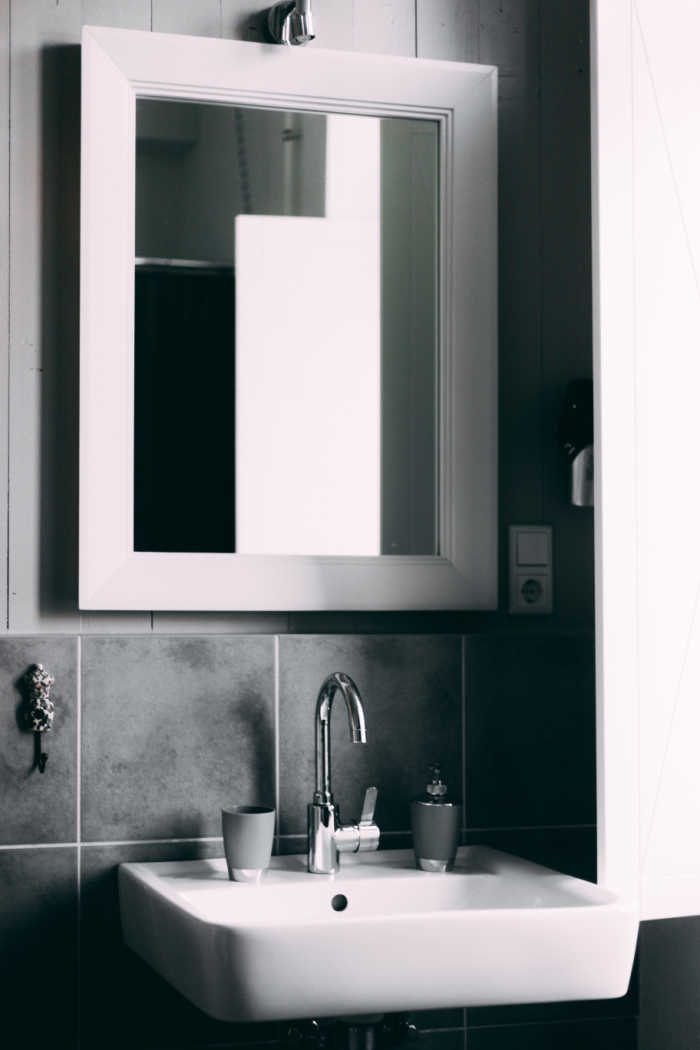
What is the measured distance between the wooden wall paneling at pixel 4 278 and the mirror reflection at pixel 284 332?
0.17 m

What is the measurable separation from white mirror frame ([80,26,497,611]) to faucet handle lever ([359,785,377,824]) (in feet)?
0.83

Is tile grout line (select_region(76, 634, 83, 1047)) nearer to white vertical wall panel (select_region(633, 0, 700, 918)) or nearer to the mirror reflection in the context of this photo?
the mirror reflection

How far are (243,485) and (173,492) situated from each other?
0.32 ft

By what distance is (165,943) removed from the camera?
54.3 inches

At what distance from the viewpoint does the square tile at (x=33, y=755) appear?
1.61m

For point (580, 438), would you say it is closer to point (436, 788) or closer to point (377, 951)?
point (436, 788)

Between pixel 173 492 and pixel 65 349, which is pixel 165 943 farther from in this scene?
pixel 65 349

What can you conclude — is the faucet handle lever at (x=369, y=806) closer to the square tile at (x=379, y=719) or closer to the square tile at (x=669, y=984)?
the square tile at (x=379, y=719)

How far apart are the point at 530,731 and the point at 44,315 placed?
0.89 metres

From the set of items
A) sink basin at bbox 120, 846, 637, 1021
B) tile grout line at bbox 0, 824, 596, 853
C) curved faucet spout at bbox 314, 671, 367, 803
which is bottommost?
sink basin at bbox 120, 846, 637, 1021

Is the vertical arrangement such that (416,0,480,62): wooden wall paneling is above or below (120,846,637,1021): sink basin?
above

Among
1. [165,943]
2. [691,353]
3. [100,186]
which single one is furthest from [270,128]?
[165,943]

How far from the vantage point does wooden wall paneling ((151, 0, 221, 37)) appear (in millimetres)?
1714

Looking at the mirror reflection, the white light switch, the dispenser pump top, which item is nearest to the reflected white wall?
the mirror reflection
